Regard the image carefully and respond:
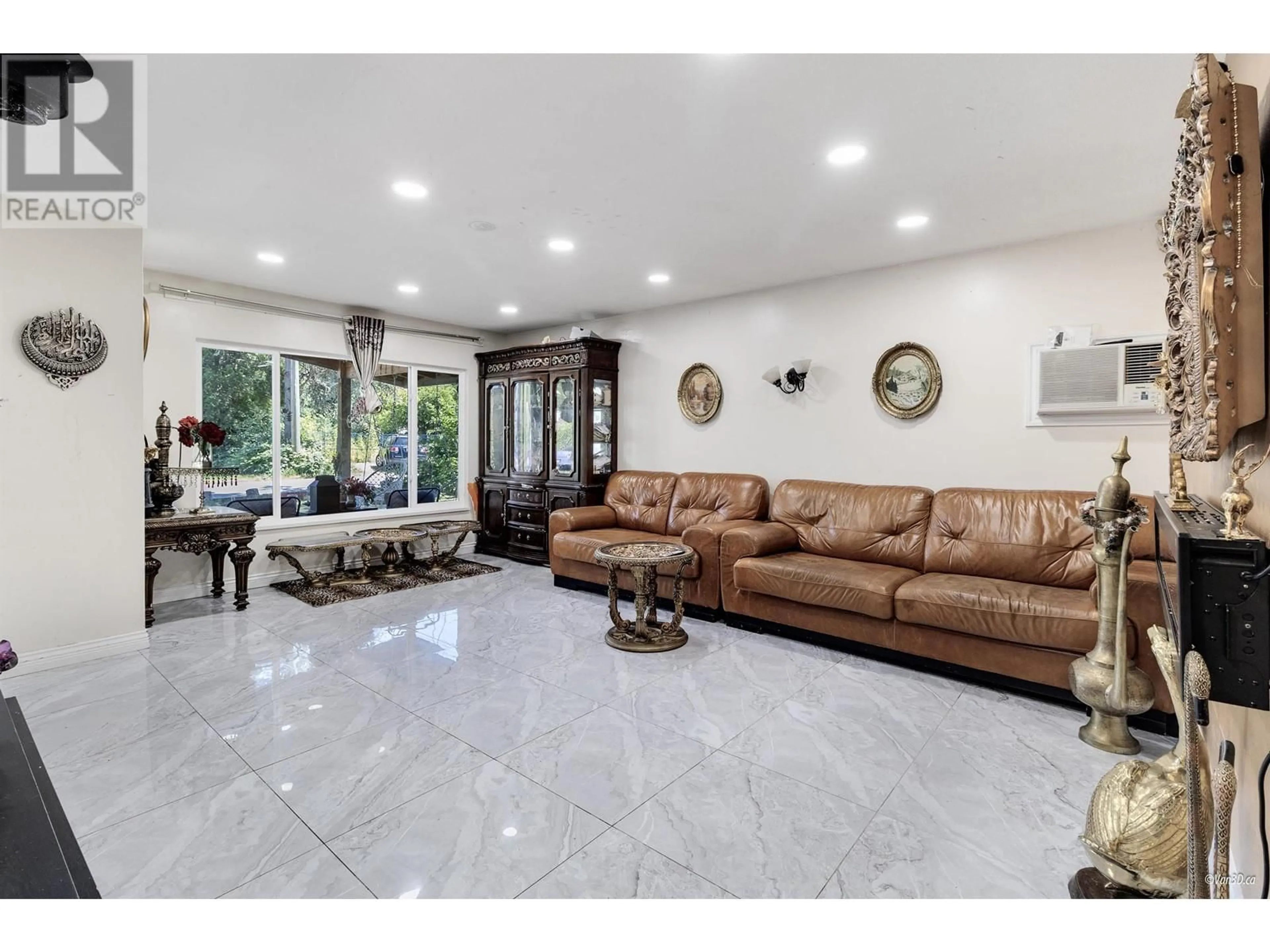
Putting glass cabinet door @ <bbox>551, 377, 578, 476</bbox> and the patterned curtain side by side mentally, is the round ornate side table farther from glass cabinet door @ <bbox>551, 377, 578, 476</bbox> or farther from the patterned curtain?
the patterned curtain

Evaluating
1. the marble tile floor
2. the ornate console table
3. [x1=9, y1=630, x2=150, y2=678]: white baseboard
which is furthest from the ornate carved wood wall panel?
the ornate console table

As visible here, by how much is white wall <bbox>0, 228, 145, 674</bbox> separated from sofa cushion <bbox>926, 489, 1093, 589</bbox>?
478 cm

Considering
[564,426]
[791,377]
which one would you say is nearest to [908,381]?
[791,377]

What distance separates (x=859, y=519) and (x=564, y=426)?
9.84 ft

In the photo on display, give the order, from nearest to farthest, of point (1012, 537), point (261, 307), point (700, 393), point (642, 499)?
1. point (1012, 537)
2. point (261, 307)
3. point (700, 393)
4. point (642, 499)

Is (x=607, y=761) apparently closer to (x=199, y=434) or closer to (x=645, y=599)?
(x=645, y=599)

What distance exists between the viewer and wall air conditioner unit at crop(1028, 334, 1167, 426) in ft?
10.3

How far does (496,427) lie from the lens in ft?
20.6

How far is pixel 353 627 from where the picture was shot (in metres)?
3.79

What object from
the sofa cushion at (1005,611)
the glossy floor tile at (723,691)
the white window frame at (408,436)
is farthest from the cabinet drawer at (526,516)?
the sofa cushion at (1005,611)

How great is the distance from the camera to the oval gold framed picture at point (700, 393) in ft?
16.3
